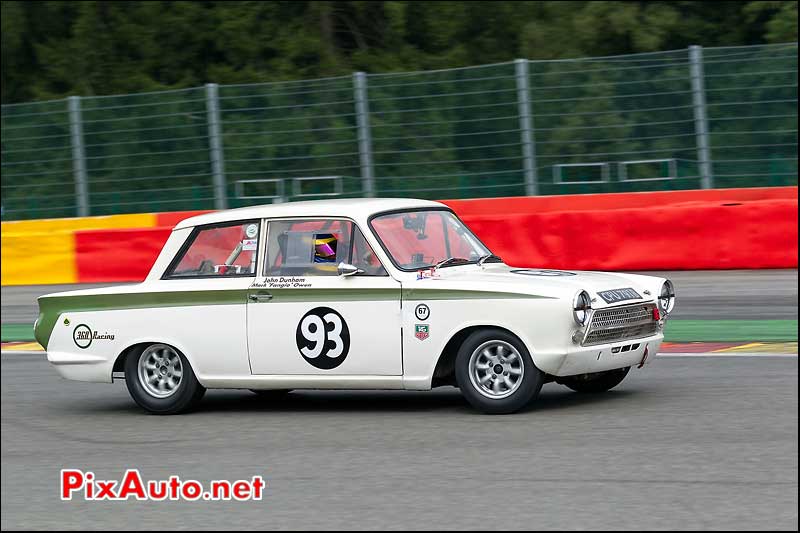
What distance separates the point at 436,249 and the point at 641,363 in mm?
1583

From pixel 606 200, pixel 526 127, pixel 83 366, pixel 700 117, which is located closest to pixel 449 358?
pixel 83 366

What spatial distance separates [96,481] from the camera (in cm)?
729

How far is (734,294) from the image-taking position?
1458 cm

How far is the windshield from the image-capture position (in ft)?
29.9

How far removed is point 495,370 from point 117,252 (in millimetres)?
11024

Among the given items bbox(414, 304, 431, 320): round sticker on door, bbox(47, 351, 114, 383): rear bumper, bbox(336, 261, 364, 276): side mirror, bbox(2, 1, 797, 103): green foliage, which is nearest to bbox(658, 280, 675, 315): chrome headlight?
bbox(414, 304, 431, 320): round sticker on door

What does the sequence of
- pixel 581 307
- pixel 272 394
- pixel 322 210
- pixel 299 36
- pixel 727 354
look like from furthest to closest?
pixel 299 36 → pixel 727 354 → pixel 272 394 → pixel 322 210 → pixel 581 307

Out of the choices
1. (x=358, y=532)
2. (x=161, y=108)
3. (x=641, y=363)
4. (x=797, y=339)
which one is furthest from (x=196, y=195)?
(x=358, y=532)

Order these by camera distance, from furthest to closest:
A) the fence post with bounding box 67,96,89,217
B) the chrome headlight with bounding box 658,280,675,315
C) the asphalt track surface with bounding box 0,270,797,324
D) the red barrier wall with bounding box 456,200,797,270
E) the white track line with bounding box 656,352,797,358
Result: 1. the fence post with bounding box 67,96,89,217
2. the red barrier wall with bounding box 456,200,797,270
3. the asphalt track surface with bounding box 0,270,797,324
4. the white track line with bounding box 656,352,797,358
5. the chrome headlight with bounding box 658,280,675,315

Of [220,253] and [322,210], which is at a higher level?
[322,210]

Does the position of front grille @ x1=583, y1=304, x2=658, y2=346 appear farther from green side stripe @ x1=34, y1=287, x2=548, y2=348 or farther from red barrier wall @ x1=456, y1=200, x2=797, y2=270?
red barrier wall @ x1=456, y1=200, x2=797, y2=270

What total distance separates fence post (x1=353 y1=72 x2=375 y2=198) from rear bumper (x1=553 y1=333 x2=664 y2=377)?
973 centimetres

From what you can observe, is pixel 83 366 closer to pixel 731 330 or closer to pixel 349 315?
pixel 349 315

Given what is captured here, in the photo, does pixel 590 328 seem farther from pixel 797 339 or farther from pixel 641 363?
pixel 797 339
